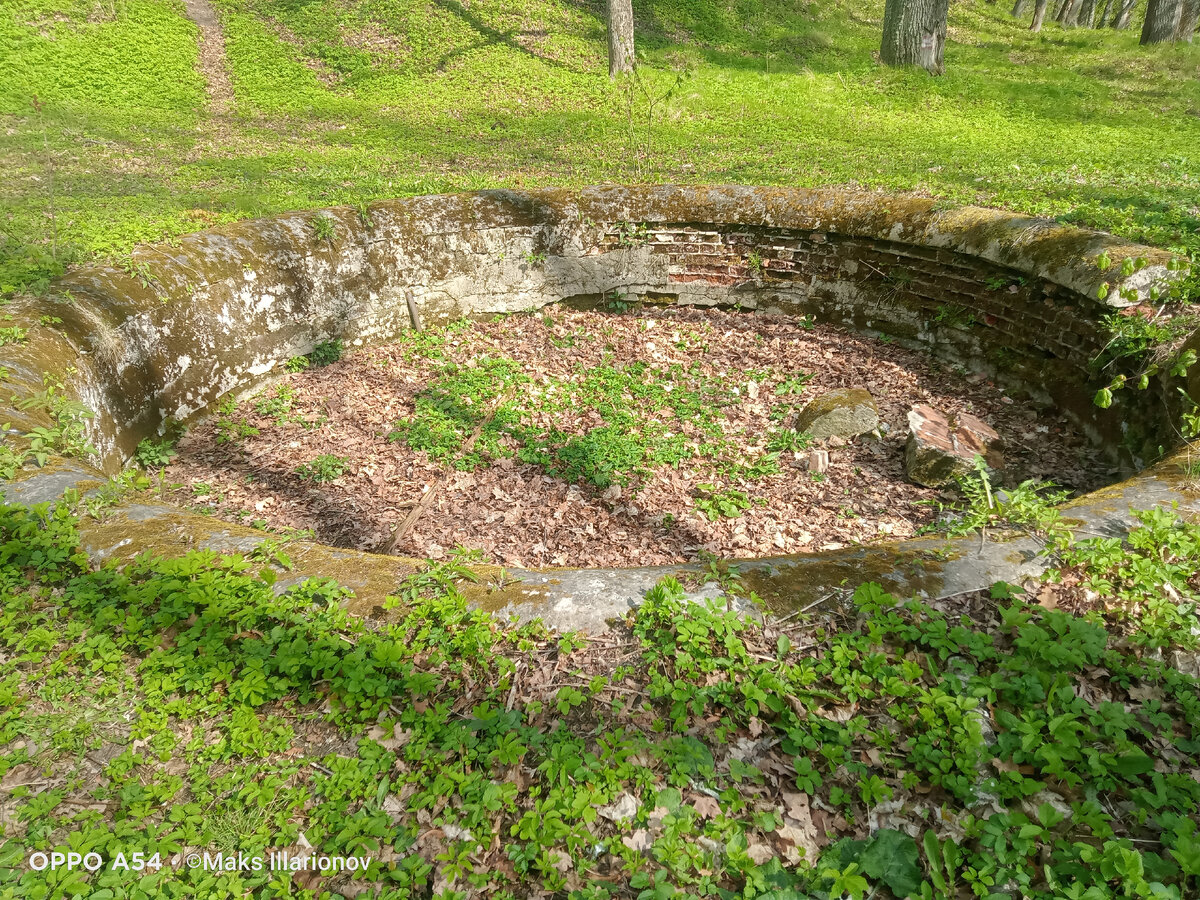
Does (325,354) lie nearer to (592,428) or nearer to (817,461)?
(592,428)

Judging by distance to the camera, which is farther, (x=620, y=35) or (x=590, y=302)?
(x=620, y=35)

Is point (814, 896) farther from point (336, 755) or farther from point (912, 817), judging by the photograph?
point (336, 755)

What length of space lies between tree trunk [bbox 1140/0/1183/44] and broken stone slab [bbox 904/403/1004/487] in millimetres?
16482

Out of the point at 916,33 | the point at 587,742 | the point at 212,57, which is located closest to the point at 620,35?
the point at 916,33

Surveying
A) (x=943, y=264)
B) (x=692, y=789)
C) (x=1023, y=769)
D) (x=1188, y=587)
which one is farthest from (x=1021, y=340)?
(x=692, y=789)

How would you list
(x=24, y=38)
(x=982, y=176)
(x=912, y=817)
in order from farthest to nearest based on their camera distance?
(x=24, y=38) < (x=982, y=176) < (x=912, y=817)

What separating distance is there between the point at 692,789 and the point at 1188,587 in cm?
221

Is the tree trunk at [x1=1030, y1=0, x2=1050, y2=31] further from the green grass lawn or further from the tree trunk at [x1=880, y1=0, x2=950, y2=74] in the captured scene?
the tree trunk at [x1=880, y1=0, x2=950, y2=74]

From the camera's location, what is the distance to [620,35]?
12562mm

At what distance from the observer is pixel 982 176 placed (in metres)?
7.48

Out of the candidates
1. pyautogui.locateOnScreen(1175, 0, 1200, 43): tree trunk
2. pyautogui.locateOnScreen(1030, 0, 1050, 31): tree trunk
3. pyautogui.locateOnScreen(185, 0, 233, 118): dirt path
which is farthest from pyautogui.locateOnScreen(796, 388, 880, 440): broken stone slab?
pyautogui.locateOnScreen(1030, 0, 1050, 31): tree trunk

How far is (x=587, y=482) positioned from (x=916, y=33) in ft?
42.3

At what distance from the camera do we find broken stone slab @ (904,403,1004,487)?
13.9ft

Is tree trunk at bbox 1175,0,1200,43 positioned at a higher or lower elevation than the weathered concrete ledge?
higher
